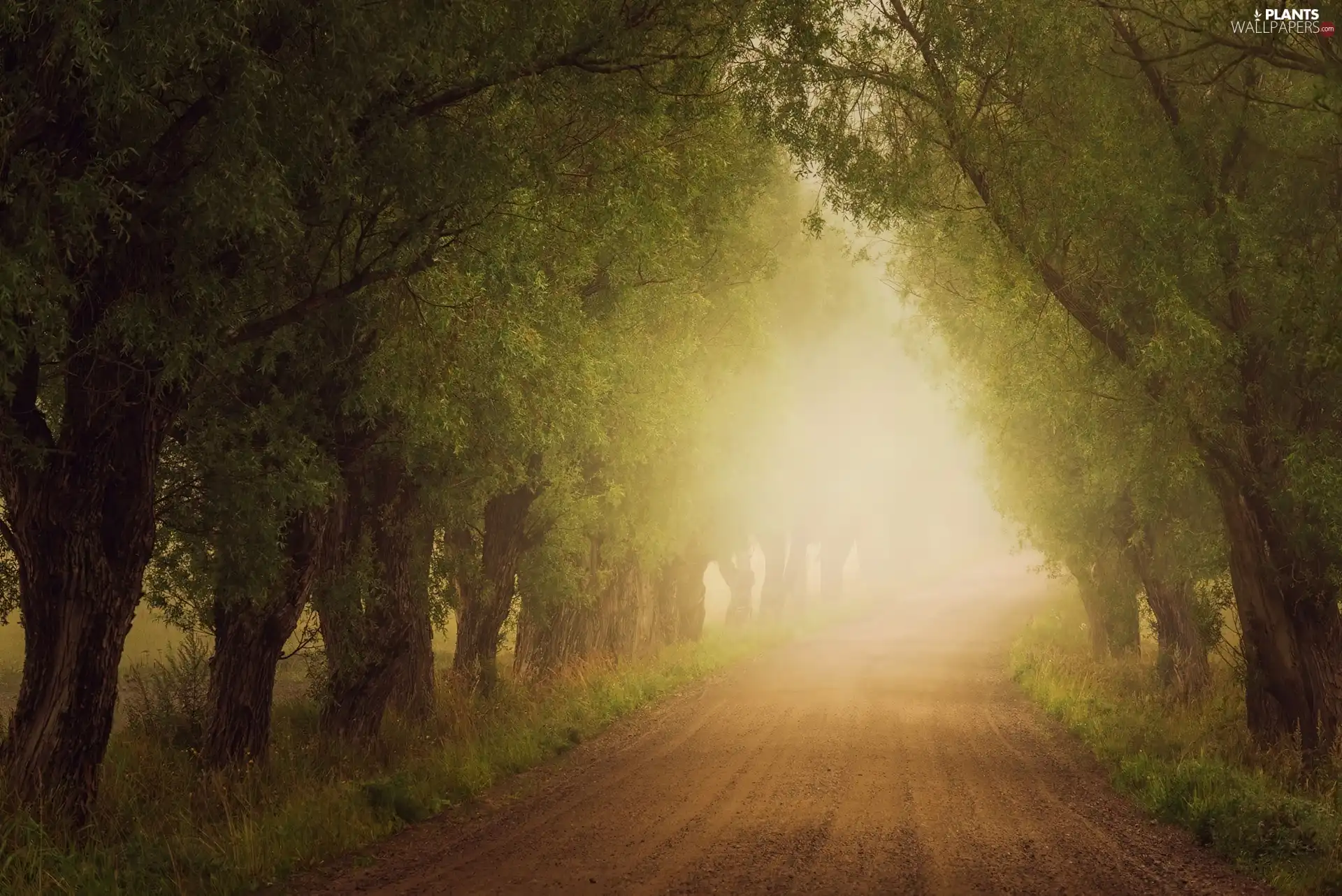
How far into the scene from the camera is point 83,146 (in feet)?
26.7

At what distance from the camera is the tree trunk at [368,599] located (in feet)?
44.7

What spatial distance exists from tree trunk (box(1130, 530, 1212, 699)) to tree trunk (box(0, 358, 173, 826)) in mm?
17485

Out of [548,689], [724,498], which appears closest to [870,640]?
[724,498]

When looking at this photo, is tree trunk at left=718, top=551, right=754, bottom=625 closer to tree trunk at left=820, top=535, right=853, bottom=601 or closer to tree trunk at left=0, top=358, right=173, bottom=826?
tree trunk at left=820, top=535, right=853, bottom=601

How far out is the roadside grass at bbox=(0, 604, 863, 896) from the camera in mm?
7746

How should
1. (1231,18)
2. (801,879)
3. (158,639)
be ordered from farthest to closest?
1. (158,639)
2. (1231,18)
3. (801,879)

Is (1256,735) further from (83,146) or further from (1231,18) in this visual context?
(83,146)

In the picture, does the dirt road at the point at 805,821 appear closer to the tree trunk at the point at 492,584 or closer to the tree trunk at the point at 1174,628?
the tree trunk at the point at 492,584

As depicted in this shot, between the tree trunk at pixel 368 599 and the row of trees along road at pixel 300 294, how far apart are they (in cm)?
4

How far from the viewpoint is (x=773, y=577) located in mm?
41000

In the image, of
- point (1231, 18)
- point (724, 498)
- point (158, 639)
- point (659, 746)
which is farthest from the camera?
point (158, 639)

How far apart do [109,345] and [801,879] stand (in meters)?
7.34

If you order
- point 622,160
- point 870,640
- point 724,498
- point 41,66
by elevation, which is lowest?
point 870,640

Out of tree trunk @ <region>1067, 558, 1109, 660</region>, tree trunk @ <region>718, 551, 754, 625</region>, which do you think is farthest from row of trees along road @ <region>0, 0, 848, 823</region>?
tree trunk @ <region>718, 551, 754, 625</region>
